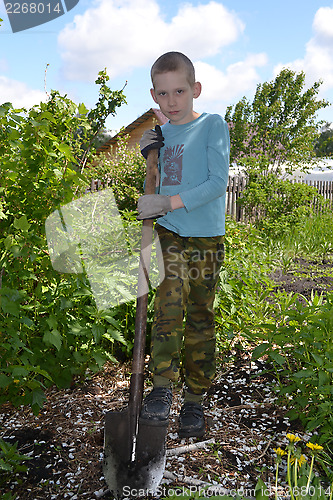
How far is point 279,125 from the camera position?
11797 millimetres

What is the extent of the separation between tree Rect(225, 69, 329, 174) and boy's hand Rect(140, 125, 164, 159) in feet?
28.9

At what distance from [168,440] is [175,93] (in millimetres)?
1748

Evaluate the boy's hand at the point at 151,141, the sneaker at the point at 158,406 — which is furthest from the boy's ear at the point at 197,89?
the sneaker at the point at 158,406

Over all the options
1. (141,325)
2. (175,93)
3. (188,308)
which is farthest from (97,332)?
(175,93)

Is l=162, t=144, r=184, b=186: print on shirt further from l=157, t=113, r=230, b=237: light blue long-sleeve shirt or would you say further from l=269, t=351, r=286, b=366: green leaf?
l=269, t=351, r=286, b=366: green leaf

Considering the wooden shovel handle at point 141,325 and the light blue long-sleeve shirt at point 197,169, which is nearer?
the wooden shovel handle at point 141,325

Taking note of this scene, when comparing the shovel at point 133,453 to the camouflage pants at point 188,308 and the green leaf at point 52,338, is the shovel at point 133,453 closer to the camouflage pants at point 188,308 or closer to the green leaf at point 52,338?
the camouflage pants at point 188,308

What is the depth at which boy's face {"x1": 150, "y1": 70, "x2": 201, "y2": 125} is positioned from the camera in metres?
2.19

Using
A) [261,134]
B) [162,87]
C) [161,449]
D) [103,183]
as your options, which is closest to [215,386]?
[161,449]

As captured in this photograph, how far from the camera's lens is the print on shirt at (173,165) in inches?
92.0

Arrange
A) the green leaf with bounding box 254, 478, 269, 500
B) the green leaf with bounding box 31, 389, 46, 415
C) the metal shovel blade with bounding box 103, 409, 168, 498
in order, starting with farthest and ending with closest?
the green leaf with bounding box 31, 389, 46, 415
the metal shovel blade with bounding box 103, 409, 168, 498
the green leaf with bounding box 254, 478, 269, 500

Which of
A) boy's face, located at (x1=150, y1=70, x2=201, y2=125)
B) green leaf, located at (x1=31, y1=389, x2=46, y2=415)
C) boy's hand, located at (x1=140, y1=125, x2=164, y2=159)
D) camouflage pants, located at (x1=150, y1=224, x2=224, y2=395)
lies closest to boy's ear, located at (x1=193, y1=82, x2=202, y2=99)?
boy's face, located at (x1=150, y1=70, x2=201, y2=125)

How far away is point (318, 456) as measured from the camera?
2168 mm

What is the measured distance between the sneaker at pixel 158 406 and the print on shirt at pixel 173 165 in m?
1.04
